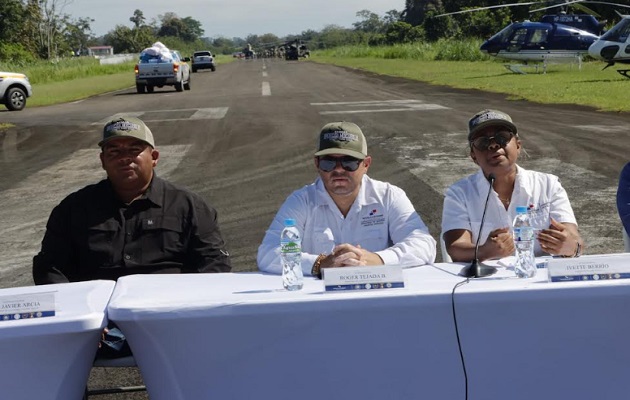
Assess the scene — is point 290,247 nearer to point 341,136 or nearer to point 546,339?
point 341,136

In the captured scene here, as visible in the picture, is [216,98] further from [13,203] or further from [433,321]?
[433,321]

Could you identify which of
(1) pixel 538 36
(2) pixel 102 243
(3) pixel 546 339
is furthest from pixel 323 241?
(1) pixel 538 36

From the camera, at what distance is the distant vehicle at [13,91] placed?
1064 inches

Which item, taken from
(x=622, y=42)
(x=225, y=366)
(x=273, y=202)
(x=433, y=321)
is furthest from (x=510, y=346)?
(x=622, y=42)

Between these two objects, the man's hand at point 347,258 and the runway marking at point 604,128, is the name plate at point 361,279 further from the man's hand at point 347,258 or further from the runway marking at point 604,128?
the runway marking at point 604,128

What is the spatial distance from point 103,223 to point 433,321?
203cm

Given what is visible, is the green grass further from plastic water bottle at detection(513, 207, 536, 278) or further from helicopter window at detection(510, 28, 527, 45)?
plastic water bottle at detection(513, 207, 536, 278)

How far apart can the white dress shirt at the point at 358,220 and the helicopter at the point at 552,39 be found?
113ft

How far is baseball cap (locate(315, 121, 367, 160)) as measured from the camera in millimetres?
4277

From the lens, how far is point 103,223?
176 inches

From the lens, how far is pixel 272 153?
50.4ft

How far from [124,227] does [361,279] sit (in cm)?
175

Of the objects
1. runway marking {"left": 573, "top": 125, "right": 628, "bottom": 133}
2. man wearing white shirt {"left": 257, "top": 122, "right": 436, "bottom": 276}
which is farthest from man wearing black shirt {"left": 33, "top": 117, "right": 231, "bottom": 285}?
runway marking {"left": 573, "top": 125, "right": 628, "bottom": 133}

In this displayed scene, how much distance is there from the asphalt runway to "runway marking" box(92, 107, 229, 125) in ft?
0.11
